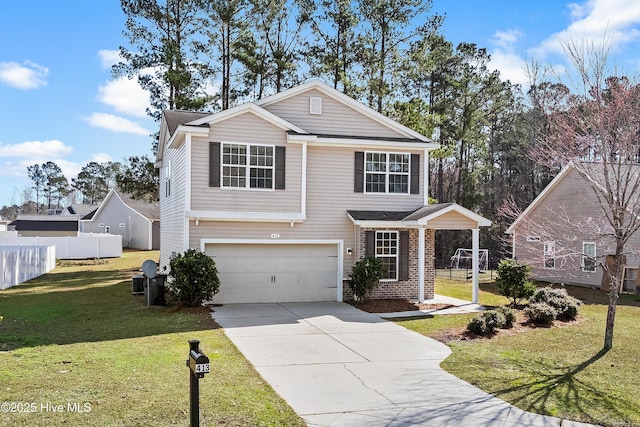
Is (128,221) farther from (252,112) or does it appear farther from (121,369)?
(121,369)

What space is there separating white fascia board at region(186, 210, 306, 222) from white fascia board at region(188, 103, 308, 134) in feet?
A: 8.61

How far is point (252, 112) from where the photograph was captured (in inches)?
643

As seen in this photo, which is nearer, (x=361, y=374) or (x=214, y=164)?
(x=361, y=374)

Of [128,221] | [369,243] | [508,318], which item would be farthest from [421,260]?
[128,221]

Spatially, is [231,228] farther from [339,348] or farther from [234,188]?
[339,348]

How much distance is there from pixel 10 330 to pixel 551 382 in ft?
35.2

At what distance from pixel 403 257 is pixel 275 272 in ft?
13.9

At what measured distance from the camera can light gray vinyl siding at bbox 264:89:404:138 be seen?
17750 millimetres

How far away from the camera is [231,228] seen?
53.7 feet

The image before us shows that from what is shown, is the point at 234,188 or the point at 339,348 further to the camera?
the point at 234,188

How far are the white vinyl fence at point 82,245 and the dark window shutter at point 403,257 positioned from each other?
24099mm

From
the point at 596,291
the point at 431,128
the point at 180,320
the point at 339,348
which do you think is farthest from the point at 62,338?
the point at 431,128

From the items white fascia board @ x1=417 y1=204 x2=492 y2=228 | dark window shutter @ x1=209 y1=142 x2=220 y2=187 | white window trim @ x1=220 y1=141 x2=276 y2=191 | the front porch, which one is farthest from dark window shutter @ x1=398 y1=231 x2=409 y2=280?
dark window shutter @ x1=209 y1=142 x2=220 y2=187

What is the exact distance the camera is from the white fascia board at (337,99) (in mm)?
17547
